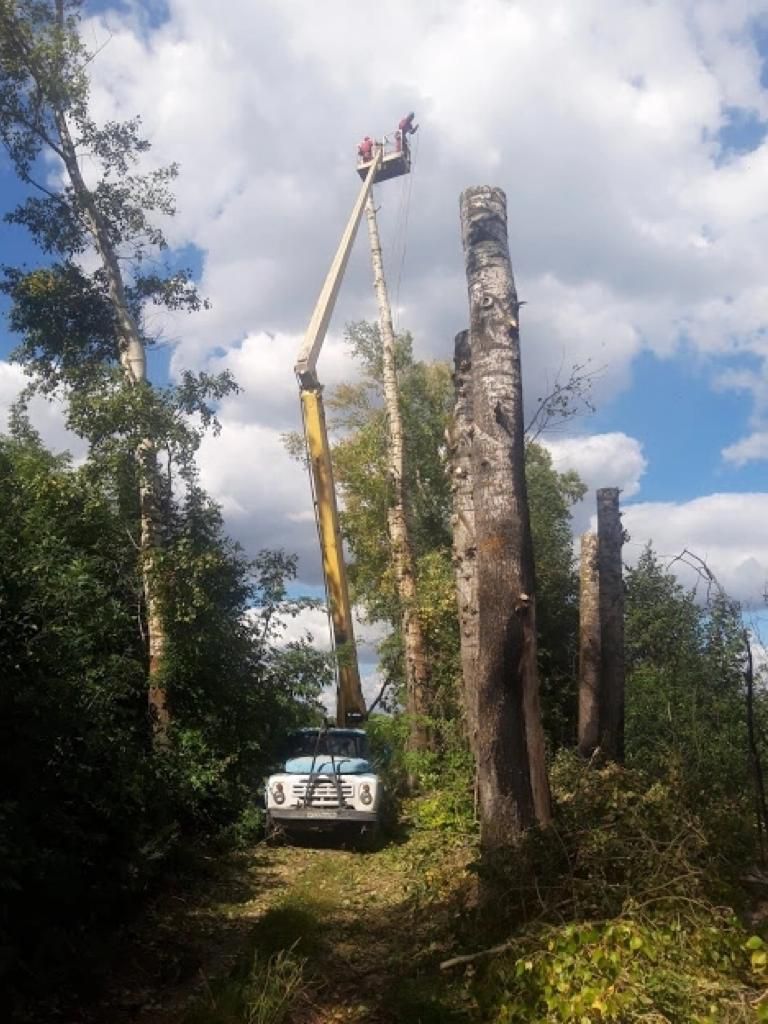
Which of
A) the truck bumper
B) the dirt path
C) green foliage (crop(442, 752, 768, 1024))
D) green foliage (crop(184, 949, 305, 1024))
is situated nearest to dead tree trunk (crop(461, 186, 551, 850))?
green foliage (crop(442, 752, 768, 1024))

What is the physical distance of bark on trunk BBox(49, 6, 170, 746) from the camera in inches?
520

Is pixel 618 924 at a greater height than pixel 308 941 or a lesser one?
greater

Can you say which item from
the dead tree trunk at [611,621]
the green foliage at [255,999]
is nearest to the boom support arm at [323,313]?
the dead tree trunk at [611,621]

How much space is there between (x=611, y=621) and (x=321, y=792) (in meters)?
5.60

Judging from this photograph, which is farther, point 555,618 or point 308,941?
point 555,618

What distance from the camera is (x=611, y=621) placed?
14.4 m

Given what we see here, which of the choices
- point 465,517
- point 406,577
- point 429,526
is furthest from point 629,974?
point 429,526

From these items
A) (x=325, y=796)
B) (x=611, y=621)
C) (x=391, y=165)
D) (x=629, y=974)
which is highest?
(x=391, y=165)

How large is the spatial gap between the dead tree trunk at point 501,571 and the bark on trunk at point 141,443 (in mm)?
6826

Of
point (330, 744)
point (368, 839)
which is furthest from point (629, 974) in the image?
point (330, 744)

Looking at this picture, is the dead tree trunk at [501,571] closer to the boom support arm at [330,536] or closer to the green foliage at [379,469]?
the boom support arm at [330,536]

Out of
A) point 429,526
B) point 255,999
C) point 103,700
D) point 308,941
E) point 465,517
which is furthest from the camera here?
point 429,526

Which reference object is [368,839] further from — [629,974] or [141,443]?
[629,974]

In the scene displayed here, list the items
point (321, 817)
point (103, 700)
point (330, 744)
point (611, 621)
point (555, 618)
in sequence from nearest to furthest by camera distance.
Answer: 1. point (103, 700)
2. point (321, 817)
3. point (330, 744)
4. point (611, 621)
5. point (555, 618)
